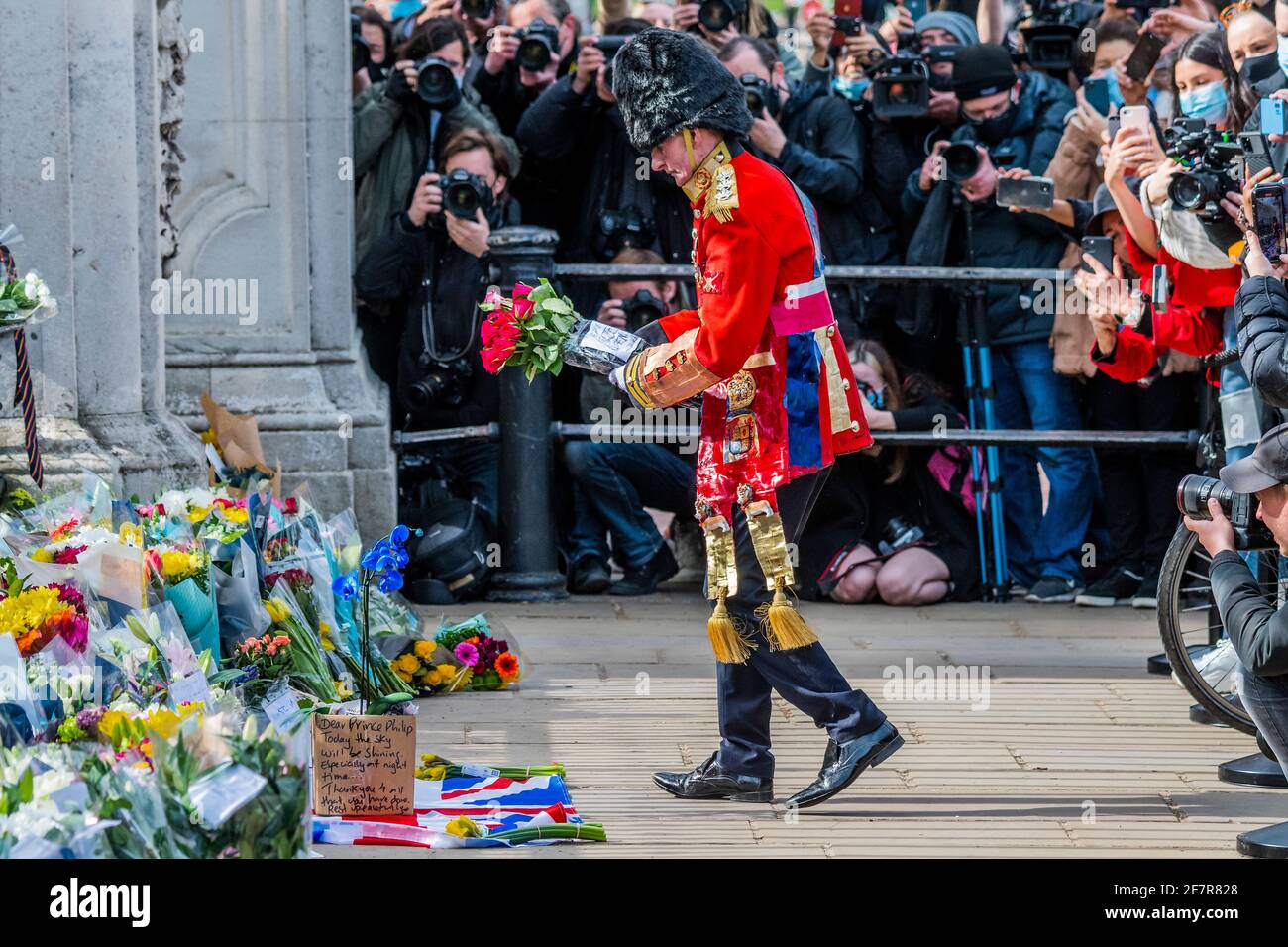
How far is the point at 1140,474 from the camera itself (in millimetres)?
8797

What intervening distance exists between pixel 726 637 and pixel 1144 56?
4261 millimetres

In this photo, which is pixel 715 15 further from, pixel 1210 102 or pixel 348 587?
pixel 348 587

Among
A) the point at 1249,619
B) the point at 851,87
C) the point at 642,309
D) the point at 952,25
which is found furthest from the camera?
the point at 952,25

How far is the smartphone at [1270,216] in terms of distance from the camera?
524 cm

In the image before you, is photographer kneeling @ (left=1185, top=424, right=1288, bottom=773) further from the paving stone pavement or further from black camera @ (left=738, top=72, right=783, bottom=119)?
black camera @ (left=738, top=72, right=783, bottom=119)

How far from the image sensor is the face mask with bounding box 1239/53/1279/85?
6180 millimetres

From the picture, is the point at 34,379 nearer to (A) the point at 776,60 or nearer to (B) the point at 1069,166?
(A) the point at 776,60

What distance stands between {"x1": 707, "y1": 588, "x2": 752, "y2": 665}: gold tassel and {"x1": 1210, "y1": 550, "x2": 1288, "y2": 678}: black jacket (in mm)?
1241

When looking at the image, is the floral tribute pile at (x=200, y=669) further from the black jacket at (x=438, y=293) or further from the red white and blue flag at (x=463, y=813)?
the black jacket at (x=438, y=293)

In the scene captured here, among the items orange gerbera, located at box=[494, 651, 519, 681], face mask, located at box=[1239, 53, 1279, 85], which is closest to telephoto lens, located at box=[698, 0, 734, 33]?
face mask, located at box=[1239, 53, 1279, 85]

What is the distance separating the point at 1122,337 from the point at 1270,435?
2150 mm

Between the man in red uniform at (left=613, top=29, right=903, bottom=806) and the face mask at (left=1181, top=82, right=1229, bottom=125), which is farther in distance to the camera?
the face mask at (left=1181, top=82, right=1229, bottom=125)

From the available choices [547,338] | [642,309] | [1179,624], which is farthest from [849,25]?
[547,338]

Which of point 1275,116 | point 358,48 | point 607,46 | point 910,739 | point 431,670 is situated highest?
point 358,48
